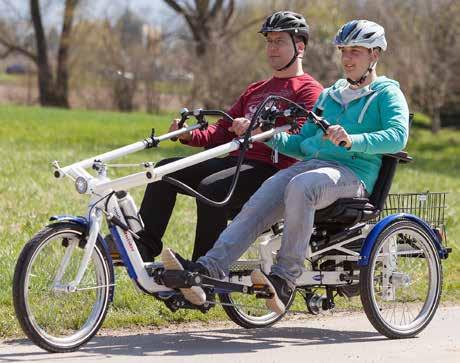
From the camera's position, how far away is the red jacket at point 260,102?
21.7 ft

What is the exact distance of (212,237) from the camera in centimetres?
623

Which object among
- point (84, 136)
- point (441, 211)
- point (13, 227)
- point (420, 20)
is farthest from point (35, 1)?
point (441, 211)

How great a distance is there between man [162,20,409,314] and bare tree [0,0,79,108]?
1416 inches

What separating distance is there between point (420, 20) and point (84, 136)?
1233 cm

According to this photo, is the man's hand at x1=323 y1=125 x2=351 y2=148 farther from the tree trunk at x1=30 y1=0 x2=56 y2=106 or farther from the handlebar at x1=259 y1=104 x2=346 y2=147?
the tree trunk at x1=30 y1=0 x2=56 y2=106

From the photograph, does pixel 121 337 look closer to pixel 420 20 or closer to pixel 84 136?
pixel 84 136

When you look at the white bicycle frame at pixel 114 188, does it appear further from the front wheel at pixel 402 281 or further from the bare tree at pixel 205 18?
the bare tree at pixel 205 18

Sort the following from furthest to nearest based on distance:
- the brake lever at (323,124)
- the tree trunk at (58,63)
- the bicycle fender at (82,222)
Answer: the tree trunk at (58,63) → the brake lever at (323,124) → the bicycle fender at (82,222)

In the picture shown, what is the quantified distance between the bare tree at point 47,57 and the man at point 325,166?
35964mm

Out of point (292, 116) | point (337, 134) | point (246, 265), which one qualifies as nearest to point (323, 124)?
point (337, 134)

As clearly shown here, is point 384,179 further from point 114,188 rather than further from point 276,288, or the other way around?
point 114,188

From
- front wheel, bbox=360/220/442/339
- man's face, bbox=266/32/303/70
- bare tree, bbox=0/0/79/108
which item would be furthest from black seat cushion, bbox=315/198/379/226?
bare tree, bbox=0/0/79/108

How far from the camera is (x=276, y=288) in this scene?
596 cm

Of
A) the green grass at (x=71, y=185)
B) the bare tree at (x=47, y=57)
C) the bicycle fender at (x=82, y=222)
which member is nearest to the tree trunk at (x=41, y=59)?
the bare tree at (x=47, y=57)
